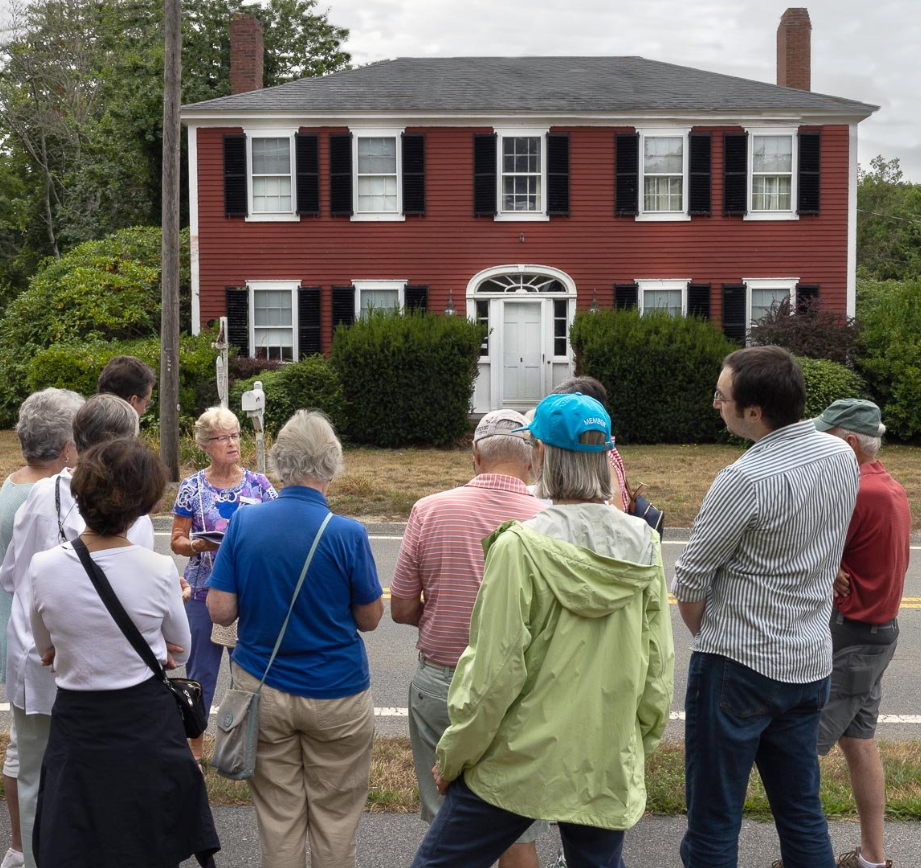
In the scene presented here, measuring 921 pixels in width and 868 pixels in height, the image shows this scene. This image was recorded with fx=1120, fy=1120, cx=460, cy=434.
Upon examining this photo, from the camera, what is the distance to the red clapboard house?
2545 cm

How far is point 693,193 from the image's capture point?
25594 mm

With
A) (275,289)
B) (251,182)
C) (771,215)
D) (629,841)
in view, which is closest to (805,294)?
(771,215)

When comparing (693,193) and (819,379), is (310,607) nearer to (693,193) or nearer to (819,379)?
(819,379)

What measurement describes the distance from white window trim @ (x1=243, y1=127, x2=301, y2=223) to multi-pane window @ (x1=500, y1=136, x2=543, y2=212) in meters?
4.77

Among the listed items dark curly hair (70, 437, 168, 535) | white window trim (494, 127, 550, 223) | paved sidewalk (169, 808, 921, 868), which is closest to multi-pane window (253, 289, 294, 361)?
white window trim (494, 127, 550, 223)

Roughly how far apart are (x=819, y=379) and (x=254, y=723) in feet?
64.4

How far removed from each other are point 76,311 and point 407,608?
76.7 feet

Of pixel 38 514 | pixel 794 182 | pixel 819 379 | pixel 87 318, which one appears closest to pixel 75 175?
pixel 87 318

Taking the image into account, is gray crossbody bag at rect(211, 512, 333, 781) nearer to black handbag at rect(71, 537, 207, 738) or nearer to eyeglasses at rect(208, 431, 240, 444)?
black handbag at rect(71, 537, 207, 738)

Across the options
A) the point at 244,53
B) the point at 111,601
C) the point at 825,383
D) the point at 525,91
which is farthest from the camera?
the point at 244,53

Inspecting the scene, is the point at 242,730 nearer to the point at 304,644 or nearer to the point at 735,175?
the point at 304,644

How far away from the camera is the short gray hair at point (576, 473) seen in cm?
310

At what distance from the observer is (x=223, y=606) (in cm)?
372

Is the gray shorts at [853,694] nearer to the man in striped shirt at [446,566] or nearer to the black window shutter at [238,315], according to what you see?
the man in striped shirt at [446,566]
